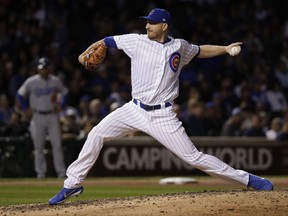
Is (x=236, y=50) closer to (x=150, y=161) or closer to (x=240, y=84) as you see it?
(x=150, y=161)

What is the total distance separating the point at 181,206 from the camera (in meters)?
7.99

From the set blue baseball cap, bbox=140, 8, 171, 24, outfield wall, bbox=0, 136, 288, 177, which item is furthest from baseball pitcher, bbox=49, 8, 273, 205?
outfield wall, bbox=0, 136, 288, 177

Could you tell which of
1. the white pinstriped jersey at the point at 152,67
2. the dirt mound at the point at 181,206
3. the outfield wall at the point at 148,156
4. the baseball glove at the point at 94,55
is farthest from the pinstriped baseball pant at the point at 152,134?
the outfield wall at the point at 148,156

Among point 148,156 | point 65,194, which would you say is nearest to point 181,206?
point 65,194

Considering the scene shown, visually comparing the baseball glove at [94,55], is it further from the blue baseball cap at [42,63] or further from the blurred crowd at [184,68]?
the blurred crowd at [184,68]

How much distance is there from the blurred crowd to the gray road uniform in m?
0.87

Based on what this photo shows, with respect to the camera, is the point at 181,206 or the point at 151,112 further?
the point at 151,112

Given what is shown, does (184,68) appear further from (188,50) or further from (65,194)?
(65,194)

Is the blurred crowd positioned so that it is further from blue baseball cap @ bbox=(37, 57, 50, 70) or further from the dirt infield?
the dirt infield

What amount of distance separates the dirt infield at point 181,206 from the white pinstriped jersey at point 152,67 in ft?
3.23

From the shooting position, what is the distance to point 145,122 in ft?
27.1

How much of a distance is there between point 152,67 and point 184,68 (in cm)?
1053

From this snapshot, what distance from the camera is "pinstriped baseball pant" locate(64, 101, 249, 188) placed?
A: 26.9 feet

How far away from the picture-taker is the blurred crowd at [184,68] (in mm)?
16766
